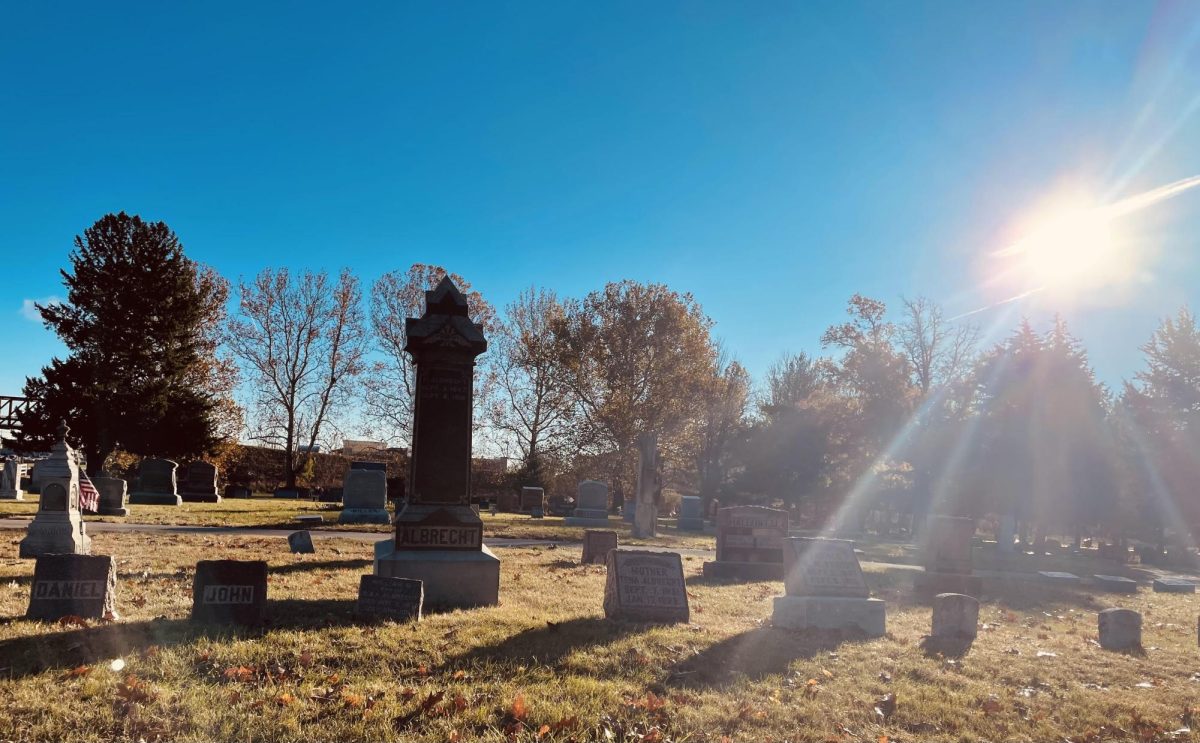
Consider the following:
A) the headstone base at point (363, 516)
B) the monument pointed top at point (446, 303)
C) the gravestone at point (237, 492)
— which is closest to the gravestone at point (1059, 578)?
the monument pointed top at point (446, 303)

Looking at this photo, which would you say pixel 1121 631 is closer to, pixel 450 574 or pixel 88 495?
pixel 450 574

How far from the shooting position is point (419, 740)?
4.19 metres

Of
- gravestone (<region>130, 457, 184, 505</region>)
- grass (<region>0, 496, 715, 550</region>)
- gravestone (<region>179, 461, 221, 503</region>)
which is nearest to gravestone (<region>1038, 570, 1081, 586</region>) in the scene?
grass (<region>0, 496, 715, 550</region>)

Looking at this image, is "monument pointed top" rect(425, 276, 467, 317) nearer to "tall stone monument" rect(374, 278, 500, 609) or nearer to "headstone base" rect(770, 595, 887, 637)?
"tall stone monument" rect(374, 278, 500, 609)

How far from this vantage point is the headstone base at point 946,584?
44.5 feet

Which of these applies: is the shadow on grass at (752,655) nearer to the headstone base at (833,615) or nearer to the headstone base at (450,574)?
the headstone base at (833,615)

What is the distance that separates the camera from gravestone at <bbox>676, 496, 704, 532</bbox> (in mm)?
30562

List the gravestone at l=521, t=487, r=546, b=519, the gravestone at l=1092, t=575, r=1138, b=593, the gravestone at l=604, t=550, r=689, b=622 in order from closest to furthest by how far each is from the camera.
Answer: the gravestone at l=604, t=550, r=689, b=622 → the gravestone at l=1092, t=575, r=1138, b=593 → the gravestone at l=521, t=487, r=546, b=519

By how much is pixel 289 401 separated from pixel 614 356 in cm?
1840

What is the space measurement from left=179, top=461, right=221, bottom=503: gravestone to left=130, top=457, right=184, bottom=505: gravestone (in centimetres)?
242

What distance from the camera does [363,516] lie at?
22641 millimetres

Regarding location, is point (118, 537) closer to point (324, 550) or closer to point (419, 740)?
point (324, 550)

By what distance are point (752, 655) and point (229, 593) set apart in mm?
4767

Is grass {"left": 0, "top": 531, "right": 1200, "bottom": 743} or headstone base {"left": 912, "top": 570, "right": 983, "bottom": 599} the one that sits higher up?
grass {"left": 0, "top": 531, "right": 1200, "bottom": 743}
